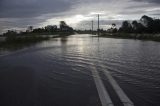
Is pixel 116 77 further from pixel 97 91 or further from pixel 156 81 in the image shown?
pixel 97 91

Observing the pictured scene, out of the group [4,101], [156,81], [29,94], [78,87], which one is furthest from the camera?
[156,81]

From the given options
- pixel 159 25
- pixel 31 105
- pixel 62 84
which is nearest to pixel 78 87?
pixel 62 84

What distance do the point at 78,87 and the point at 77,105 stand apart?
1862mm

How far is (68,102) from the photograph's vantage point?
584 cm

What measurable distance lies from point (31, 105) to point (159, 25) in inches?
2872

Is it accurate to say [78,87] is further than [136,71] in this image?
No

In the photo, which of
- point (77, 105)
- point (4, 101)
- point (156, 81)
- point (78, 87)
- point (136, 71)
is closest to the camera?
point (77, 105)

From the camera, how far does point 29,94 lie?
6.61 meters

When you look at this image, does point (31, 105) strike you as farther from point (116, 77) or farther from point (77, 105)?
point (116, 77)

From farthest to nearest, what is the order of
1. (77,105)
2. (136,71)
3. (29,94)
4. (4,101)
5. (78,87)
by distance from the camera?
(136,71), (78,87), (29,94), (4,101), (77,105)

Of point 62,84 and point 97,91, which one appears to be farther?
point 62,84

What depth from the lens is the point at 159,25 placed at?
73.4 meters

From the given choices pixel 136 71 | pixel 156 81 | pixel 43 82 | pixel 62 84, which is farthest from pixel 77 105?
pixel 136 71

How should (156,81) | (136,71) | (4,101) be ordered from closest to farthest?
(4,101) → (156,81) → (136,71)
